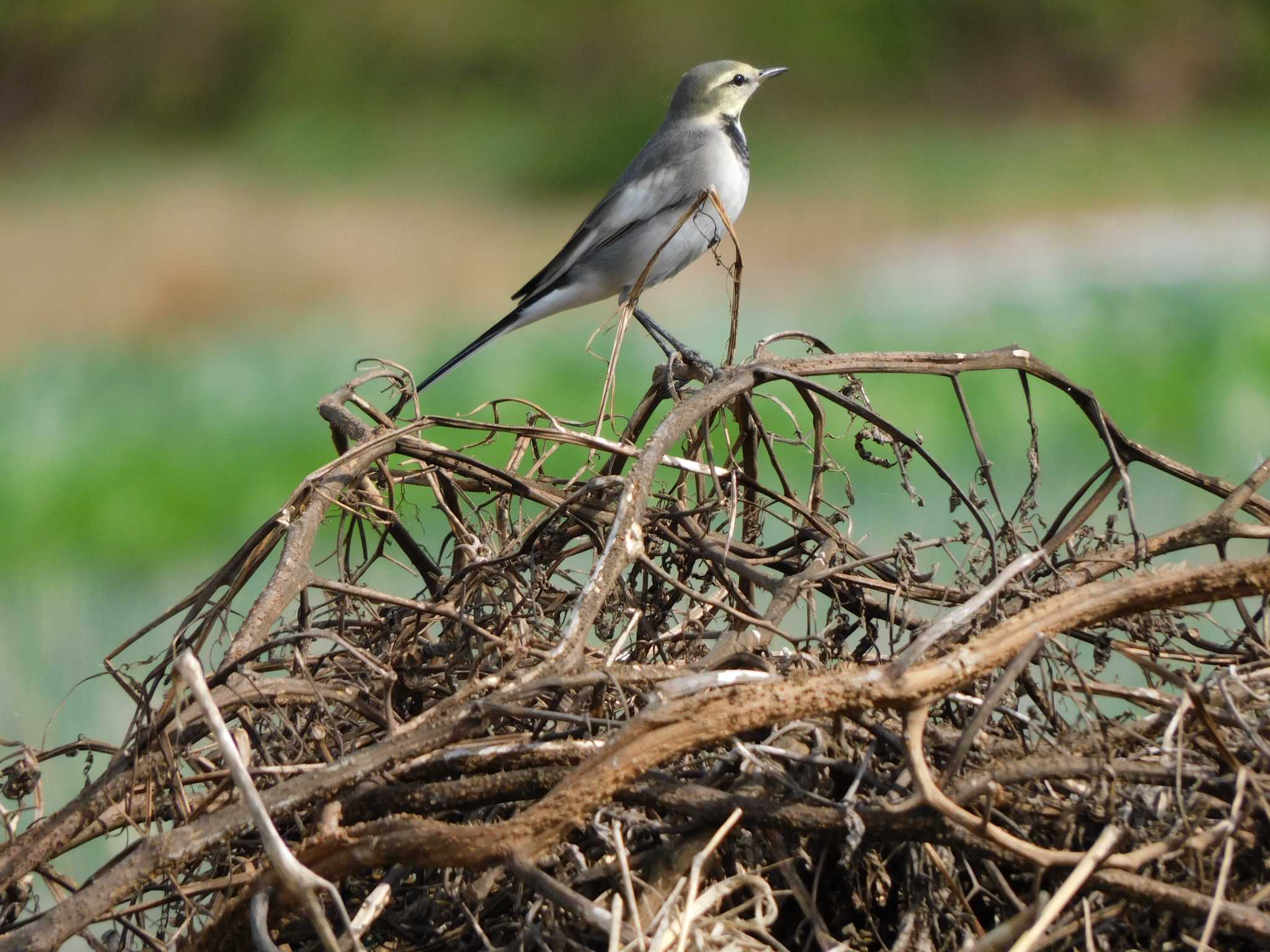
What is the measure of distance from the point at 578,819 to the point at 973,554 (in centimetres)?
45

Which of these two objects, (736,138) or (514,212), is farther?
(514,212)

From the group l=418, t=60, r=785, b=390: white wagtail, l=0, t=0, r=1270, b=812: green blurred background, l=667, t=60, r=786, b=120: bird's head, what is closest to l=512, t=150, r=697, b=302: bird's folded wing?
l=418, t=60, r=785, b=390: white wagtail

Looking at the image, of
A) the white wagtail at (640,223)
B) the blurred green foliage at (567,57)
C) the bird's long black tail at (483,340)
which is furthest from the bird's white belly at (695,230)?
the blurred green foliage at (567,57)

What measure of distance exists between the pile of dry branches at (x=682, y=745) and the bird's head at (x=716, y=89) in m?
1.73

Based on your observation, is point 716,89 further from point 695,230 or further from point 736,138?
point 695,230

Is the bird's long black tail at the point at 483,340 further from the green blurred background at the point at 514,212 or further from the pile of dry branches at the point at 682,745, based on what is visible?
the green blurred background at the point at 514,212

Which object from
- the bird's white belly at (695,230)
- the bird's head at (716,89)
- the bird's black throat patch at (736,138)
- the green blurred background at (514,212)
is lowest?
the bird's white belly at (695,230)

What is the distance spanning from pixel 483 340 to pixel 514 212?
7.16 m

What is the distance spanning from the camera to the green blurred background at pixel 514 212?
4938 millimetres

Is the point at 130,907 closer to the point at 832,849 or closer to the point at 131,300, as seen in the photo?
the point at 832,849

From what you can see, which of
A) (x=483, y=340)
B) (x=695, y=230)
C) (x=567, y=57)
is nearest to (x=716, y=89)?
(x=695, y=230)

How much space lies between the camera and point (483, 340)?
6.99 ft

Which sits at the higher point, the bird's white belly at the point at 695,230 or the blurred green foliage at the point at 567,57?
the blurred green foliage at the point at 567,57

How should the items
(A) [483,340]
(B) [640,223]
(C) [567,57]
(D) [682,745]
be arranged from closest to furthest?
1. (D) [682,745]
2. (A) [483,340]
3. (B) [640,223]
4. (C) [567,57]
